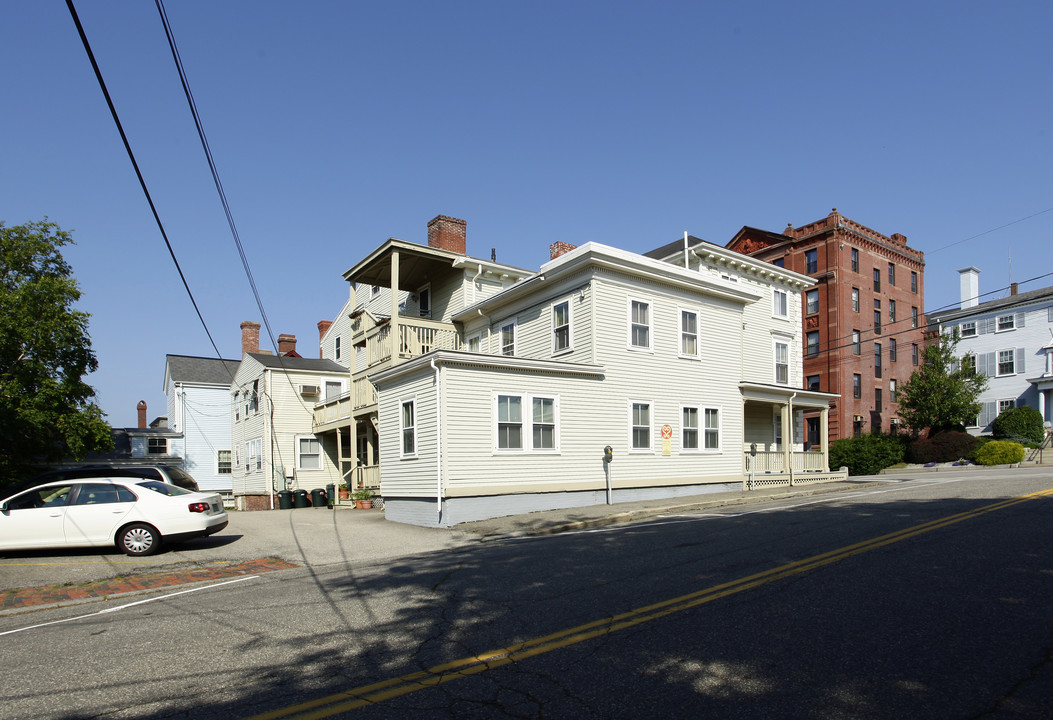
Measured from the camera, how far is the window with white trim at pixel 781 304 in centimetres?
3183

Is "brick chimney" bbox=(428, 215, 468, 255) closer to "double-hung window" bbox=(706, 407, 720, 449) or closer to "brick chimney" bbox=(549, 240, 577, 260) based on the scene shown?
"brick chimney" bbox=(549, 240, 577, 260)

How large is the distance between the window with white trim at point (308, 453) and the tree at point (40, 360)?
7.90 m

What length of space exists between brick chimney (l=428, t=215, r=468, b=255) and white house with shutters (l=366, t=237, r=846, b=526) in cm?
135

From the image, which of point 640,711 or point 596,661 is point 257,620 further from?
point 640,711

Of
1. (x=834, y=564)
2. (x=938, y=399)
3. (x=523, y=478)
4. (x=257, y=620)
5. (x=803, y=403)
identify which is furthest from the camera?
(x=938, y=399)

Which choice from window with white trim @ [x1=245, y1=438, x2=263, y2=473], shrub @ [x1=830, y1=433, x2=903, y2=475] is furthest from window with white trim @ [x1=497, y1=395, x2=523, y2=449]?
shrub @ [x1=830, y1=433, x2=903, y2=475]

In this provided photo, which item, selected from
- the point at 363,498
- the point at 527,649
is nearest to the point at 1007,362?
the point at 363,498

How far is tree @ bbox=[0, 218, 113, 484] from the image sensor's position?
24000 millimetres

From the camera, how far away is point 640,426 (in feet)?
70.1

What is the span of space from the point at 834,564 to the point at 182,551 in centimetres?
1220

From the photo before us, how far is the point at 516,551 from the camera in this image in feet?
38.8

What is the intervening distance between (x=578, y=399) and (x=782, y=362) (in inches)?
579

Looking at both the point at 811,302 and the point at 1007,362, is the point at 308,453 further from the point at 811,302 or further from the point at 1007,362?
the point at 1007,362

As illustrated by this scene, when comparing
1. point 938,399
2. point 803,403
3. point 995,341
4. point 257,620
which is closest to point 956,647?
point 257,620
